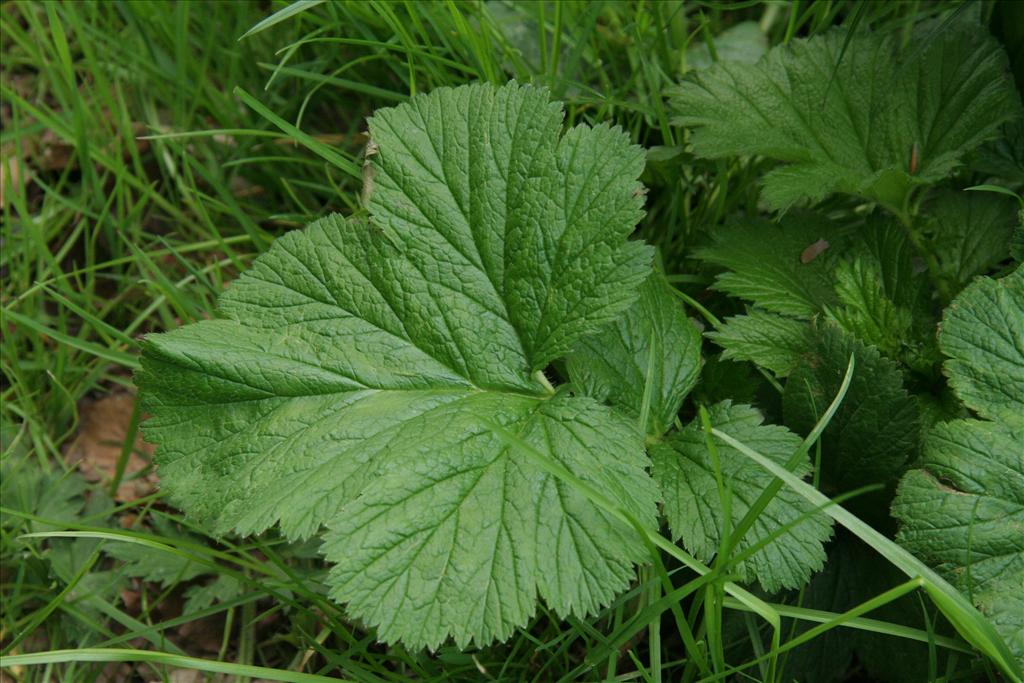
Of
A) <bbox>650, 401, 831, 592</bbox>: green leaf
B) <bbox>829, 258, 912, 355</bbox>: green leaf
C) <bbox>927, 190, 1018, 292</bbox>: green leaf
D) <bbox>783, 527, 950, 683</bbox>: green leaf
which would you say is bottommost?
<bbox>783, 527, 950, 683</bbox>: green leaf

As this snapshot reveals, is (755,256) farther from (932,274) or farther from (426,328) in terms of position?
(426,328)

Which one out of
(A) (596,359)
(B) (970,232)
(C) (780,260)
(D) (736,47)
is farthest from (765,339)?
(D) (736,47)

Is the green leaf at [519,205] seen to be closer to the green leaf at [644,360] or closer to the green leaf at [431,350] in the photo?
the green leaf at [431,350]

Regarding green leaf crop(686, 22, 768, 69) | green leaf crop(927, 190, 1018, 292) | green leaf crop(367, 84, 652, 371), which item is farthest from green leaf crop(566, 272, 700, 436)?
green leaf crop(686, 22, 768, 69)

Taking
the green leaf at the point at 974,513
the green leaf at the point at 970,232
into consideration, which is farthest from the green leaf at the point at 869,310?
the green leaf at the point at 974,513

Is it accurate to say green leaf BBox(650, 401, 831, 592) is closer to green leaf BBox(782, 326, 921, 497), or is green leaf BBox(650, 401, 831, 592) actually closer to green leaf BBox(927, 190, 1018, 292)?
green leaf BBox(782, 326, 921, 497)

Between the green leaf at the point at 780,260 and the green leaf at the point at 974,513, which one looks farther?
the green leaf at the point at 780,260
